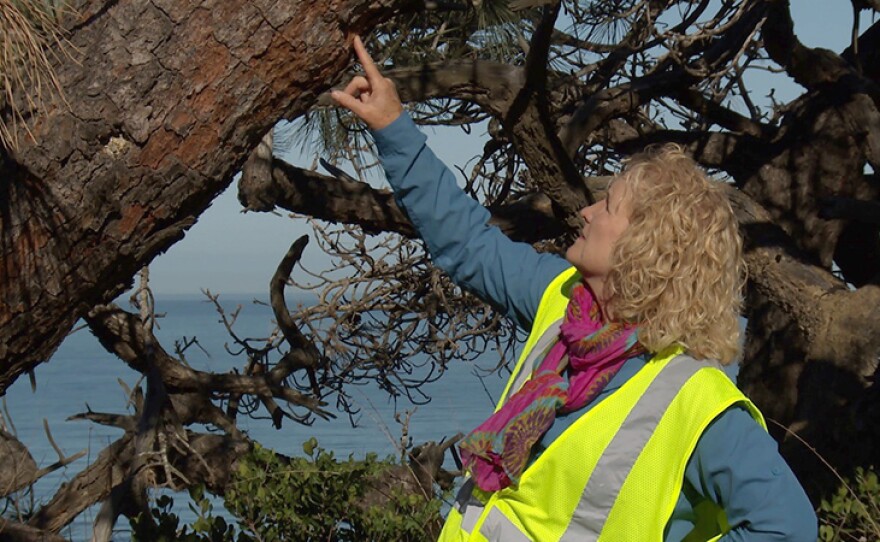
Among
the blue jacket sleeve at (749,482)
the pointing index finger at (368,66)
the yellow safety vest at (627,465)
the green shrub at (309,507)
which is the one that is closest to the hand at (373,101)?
the pointing index finger at (368,66)

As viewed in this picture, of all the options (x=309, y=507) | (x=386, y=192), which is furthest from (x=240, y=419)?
(x=309, y=507)

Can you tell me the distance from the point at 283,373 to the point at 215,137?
385 centimetres

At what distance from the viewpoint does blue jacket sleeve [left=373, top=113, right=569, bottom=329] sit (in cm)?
255

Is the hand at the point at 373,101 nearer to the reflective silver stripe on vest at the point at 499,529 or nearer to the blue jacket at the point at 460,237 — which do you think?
the blue jacket at the point at 460,237

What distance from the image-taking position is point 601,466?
2111 mm

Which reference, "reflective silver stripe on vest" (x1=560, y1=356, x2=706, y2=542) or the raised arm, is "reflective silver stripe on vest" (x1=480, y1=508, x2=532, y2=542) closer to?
"reflective silver stripe on vest" (x1=560, y1=356, x2=706, y2=542)

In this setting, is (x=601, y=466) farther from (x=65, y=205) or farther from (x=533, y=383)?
(x=65, y=205)

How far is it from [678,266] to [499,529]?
580 mm

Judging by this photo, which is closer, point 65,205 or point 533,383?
point 533,383

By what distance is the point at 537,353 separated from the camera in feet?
8.01

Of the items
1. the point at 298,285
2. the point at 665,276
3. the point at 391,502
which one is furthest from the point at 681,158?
the point at 298,285

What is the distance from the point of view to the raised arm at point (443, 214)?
2.55m

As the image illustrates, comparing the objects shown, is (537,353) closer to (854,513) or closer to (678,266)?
(678,266)

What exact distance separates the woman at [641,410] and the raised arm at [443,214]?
7.1 inches
